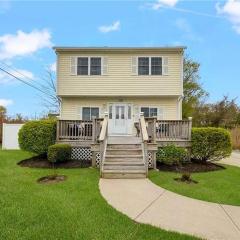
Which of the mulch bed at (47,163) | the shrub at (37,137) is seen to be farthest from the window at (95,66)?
the mulch bed at (47,163)

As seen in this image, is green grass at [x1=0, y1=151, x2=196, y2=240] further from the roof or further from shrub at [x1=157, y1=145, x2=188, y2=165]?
the roof

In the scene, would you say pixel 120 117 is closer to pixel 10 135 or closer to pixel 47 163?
pixel 47 163

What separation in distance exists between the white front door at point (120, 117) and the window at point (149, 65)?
2.26m

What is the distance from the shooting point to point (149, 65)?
20.6m

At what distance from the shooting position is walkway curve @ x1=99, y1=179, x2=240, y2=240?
679 centimetres

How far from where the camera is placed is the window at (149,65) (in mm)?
20531

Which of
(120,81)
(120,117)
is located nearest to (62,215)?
(120,117)

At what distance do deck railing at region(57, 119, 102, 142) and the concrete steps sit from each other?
1.52 m

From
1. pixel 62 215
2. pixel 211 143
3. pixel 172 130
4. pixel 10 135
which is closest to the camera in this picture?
pixel 62 215

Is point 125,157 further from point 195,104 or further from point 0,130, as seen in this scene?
point 195,104

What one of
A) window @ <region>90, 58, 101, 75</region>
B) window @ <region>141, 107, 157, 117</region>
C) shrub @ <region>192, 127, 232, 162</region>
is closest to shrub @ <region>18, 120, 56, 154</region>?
window @ <region>90, 58, 101, 75</region>

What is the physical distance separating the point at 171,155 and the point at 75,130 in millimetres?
4429

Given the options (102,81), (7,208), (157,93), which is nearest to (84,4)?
(102,81)

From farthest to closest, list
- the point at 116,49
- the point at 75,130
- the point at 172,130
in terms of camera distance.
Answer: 1. the point at 116,49
2. the point at 75,130
3. the point at 172,130
